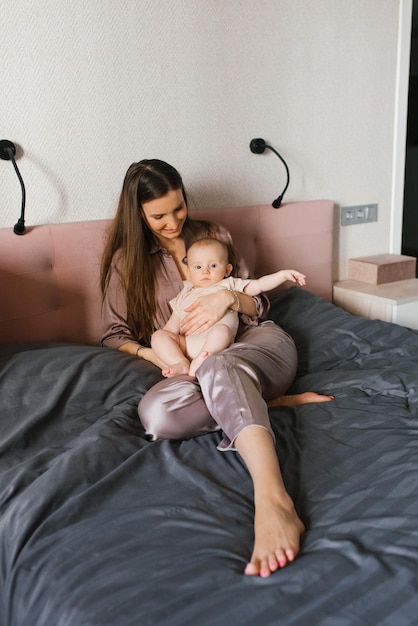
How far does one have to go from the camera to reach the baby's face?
5.72ft

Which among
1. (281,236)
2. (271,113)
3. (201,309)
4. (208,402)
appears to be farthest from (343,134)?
(208,402)

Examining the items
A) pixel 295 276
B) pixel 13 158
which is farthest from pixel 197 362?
pixel 13 158

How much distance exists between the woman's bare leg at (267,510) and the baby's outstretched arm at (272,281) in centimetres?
59

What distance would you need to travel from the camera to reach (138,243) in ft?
5.91

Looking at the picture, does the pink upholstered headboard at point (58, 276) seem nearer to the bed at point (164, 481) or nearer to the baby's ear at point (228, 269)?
the bed at point (164, 481)

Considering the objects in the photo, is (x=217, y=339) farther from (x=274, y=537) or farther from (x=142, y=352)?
(x=274, y=537)

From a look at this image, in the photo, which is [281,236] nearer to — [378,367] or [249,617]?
[378,367]

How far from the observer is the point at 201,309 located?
1688 mm

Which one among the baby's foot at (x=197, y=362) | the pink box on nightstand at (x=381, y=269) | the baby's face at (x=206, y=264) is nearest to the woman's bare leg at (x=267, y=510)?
the baby's foot at (x=197, y=362)

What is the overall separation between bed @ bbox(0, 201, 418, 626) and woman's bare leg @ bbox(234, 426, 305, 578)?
0.08ft

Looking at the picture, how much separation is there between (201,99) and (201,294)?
0.76 metres

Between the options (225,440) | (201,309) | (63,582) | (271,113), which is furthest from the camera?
(271,113)

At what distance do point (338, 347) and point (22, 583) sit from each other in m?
1.19

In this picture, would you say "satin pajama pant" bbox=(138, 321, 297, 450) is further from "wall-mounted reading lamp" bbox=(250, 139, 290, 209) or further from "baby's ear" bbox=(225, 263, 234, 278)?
"wall-mounted reading lamp" bbox=(250, 139, 290, 209)
